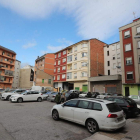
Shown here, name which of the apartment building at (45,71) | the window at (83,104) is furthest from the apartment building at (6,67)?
the window at (83,104)

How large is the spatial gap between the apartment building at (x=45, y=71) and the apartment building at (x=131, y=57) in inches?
1127

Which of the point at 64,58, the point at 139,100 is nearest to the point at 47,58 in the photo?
the point at 64,58

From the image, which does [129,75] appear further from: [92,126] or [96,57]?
[92,126]

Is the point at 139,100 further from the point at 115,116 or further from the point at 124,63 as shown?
the point at 124,63

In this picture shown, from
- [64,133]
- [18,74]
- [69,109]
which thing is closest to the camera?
[64,133]

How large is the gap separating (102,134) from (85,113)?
1180 millimetres

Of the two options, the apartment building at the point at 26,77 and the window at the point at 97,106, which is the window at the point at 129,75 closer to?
the window at the point at 97,106

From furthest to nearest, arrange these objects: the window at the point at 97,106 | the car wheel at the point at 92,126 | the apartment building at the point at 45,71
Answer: the apartment building at the point at 45,71
the window at the point at 97,106
the car wheel at the point at 92,126

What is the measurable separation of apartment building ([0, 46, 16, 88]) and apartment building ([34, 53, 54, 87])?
12.6 metres

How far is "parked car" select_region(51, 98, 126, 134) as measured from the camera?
16.8 feet

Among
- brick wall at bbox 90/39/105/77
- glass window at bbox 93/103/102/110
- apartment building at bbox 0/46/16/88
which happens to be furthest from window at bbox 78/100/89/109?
Answer: apartment building at bbox 0/46/16/88

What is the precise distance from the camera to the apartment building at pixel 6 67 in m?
50.3

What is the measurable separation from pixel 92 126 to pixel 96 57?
31.1 meters

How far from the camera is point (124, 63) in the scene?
24.5 m
